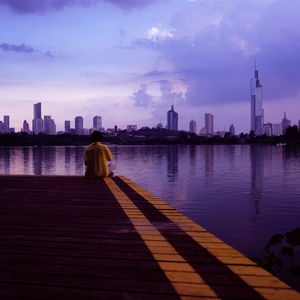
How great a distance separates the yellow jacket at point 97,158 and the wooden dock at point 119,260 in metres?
5.34

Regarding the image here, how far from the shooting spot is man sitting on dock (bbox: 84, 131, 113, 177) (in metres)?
11.9

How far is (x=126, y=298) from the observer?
284 cm

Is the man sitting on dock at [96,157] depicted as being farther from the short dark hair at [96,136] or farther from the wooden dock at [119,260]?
the wooden dock at [119,260]

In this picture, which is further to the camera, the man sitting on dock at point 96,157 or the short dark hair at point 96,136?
the short dark hair at point 96,136

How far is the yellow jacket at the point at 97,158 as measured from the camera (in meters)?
11.9

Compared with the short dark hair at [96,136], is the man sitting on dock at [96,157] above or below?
below

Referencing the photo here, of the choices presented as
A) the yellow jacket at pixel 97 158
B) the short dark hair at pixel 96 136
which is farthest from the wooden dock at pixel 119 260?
the short dark hair at pixel 96 136

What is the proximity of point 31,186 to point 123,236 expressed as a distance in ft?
22.2

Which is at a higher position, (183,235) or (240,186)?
(183,235)

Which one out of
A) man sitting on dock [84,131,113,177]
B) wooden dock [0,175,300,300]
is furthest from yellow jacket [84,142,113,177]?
wooden dock [0,175,300,300]

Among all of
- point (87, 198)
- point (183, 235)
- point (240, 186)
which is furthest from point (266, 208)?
point (183, 235)

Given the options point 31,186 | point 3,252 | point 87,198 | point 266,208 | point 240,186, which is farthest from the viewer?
point 240,186

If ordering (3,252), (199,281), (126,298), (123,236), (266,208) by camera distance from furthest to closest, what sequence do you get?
(266,208) < (123,236) < (3,252) < (199,281) < (126,298)

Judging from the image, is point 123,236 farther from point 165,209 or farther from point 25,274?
point 165,209
